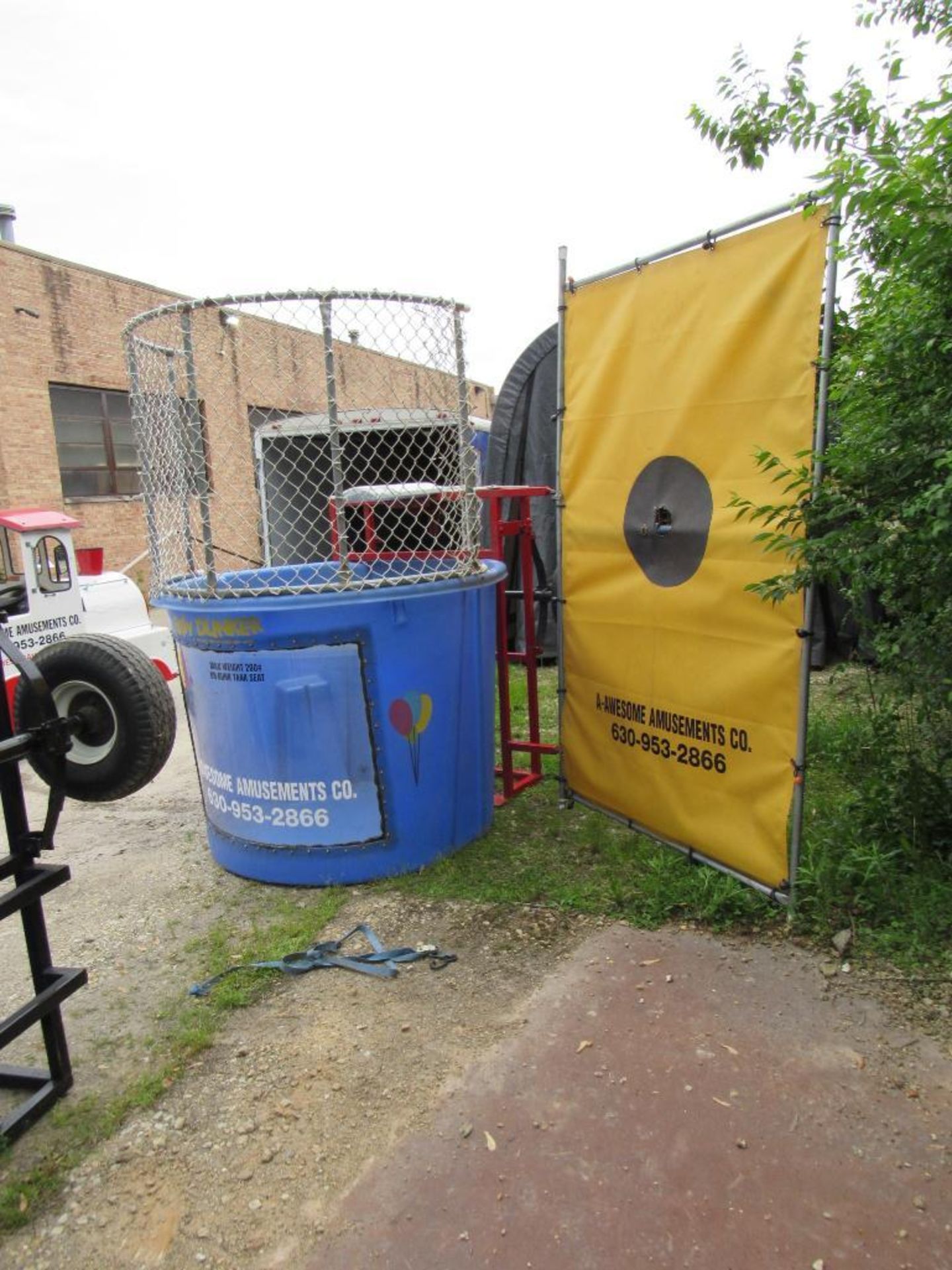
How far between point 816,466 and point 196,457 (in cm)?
258

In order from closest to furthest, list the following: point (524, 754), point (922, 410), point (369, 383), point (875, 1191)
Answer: point (875, 1191) < point (922, 410) < point (524, 754) < point (369, 383)

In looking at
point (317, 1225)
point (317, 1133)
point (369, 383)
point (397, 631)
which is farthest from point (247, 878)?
point (369, 383)

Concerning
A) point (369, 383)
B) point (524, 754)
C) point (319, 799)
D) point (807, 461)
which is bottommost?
point (524, 754)

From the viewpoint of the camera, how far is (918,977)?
2941 mm

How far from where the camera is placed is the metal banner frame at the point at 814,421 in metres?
2.92

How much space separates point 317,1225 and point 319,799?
6.24 ft

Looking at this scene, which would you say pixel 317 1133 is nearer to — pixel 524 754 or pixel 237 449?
pixel 524 754

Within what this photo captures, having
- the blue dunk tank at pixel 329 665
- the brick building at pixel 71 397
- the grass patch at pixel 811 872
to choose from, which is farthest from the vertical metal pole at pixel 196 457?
the brick building at pixel 71 397

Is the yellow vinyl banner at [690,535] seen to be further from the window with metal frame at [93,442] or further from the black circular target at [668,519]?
the window with metal frame at [93,442]

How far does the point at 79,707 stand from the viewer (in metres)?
3.01

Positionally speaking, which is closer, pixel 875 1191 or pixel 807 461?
pixel 875 1191

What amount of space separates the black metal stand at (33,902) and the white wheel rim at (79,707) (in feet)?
1.03

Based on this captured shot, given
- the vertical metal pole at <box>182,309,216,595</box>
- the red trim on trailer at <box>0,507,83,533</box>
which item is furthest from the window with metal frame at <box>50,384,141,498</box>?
the vertical metal pole at <box>182,309,216,595</box>

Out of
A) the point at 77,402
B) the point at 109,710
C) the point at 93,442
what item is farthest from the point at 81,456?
the point at 109,710
